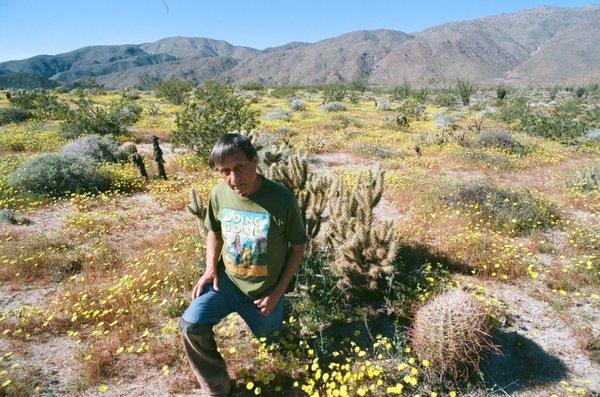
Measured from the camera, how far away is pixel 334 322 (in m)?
4.48

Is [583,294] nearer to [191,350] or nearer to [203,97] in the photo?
[191,350]

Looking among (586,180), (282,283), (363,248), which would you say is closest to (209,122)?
(363,248)

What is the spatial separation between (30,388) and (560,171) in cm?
1357

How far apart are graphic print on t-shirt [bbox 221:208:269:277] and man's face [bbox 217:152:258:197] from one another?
0.80ft

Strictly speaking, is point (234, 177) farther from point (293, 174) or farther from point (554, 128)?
point (554, 128)

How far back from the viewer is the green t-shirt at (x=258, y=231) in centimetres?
320

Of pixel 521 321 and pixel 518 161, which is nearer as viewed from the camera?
pixel 521 321

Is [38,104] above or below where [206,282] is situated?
above

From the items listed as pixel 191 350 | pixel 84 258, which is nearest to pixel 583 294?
pixel 191 350

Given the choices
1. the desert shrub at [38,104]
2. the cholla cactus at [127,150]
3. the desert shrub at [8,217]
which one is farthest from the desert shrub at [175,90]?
the desert shrub at [8,217]

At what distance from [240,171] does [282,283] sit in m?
1.08

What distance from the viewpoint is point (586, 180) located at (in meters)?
9.62

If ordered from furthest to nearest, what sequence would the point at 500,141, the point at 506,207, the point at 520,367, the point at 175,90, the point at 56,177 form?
the point at 175,90 → the point at 500,141 → the point at 56,177 → the point at 506,207 → the point at 520,367

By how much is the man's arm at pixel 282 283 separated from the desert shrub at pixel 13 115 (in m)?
23.5
